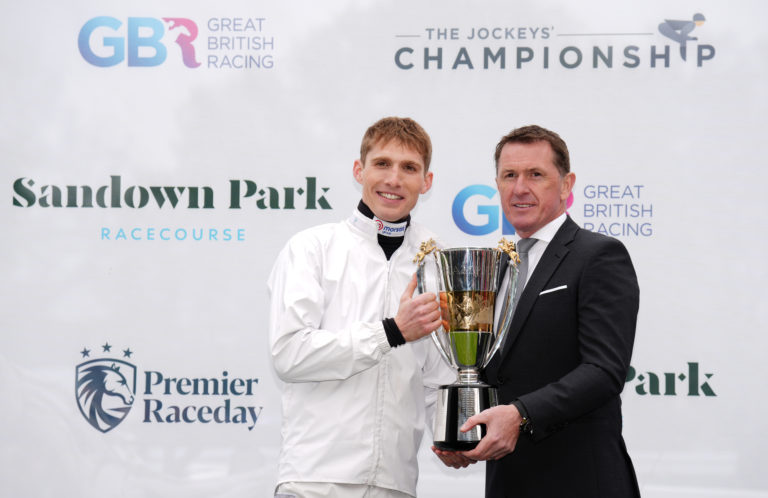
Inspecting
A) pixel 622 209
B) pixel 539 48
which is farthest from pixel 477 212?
pixel 539 48

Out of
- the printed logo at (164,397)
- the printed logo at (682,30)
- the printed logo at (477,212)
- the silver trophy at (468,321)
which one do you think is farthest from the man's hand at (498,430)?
the printed logo at (682,30)

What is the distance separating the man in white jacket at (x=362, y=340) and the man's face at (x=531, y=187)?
33cm

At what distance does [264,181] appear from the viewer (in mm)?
3744

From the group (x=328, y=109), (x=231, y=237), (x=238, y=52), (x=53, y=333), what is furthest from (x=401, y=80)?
(x=53, y=333)

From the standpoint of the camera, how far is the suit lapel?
7.90 feet

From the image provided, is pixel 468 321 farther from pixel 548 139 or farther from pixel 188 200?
pixel 188 200

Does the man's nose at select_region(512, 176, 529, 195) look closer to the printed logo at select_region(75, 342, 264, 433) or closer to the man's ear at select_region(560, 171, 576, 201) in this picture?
the man's ear at select_region(560, 171, 576, 201)

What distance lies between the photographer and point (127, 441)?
367cm

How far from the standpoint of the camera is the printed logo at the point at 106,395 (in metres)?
3.67

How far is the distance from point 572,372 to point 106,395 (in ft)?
7.84

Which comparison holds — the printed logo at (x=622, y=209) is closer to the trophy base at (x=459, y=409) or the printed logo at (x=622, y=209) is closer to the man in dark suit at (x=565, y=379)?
the man in dark suit at (x=565, y=379)

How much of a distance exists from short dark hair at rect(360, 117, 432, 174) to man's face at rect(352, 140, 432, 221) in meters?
0.02

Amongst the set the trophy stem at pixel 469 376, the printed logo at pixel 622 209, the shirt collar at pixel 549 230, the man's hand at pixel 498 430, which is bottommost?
the man's hand at pixel 498 430

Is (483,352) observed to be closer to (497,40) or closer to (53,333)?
(497,40)
